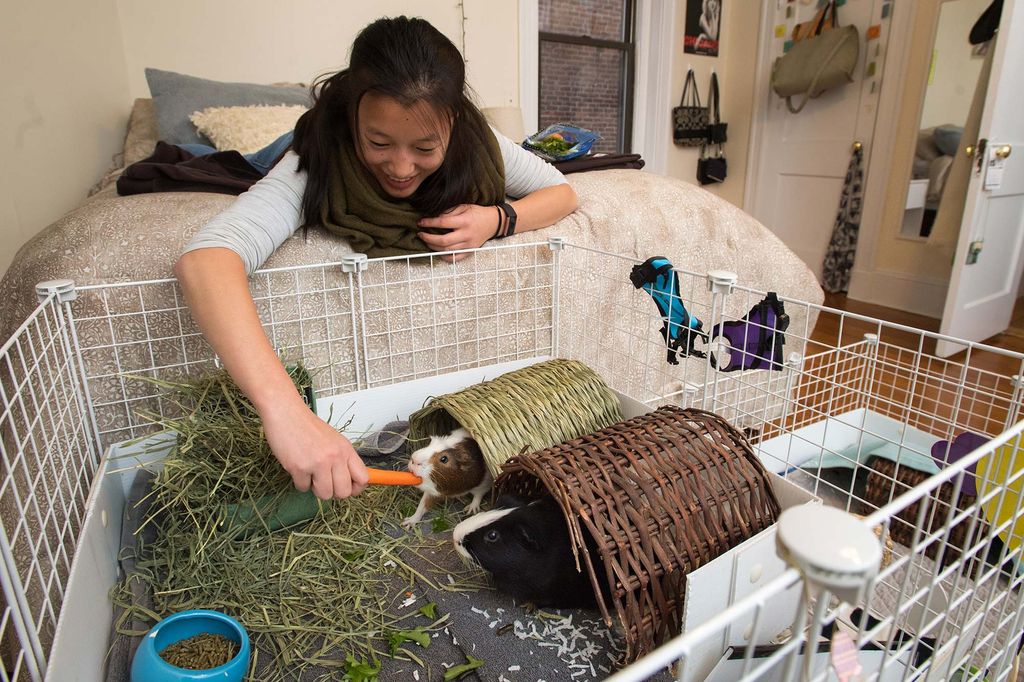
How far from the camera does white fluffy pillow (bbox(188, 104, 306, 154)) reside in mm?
1819

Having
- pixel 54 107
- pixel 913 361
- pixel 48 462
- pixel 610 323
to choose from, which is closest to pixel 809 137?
pixel 913 361

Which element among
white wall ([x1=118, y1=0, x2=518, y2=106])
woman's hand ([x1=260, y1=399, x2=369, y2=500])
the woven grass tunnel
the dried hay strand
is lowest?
the dried hay strand

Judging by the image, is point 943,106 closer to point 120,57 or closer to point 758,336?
point 758,336

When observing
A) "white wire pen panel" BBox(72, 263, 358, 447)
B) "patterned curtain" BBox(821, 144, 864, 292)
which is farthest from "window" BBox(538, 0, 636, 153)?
"white wire pen panel" BBox(72, 263, 358, 447)

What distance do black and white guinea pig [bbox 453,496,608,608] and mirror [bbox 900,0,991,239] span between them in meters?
2.73

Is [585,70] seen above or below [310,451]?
above

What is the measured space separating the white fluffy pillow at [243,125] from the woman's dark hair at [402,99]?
35.1 inches

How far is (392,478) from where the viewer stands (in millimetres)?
791

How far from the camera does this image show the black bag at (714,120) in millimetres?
3565

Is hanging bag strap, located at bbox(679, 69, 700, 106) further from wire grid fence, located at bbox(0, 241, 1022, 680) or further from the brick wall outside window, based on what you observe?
wire grid fence, located at bbox(0, 241, 1022, 680)

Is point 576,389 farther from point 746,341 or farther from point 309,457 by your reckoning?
point 309,457

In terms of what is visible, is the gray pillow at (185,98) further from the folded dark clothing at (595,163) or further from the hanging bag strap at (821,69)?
the hanging bag strap at (821,69)

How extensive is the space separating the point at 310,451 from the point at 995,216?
261 centimetres

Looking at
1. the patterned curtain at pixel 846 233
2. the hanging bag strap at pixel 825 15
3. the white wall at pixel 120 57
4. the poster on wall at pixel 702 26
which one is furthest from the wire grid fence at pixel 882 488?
the poster on wall at pixel 702 26
